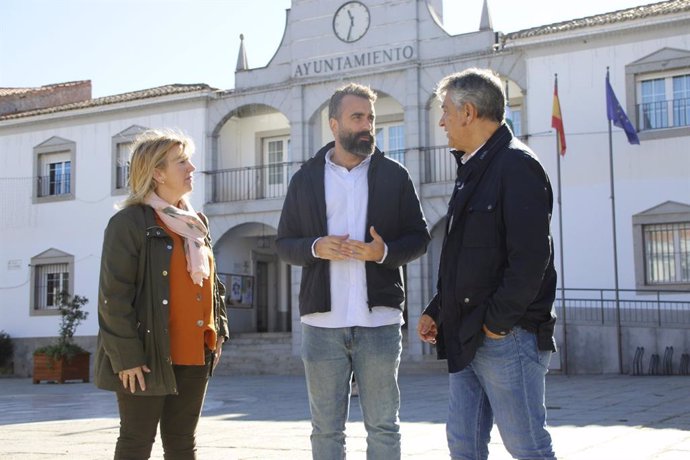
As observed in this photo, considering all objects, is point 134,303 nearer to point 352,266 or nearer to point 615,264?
point 352,266

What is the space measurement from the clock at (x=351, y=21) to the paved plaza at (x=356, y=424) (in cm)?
1057

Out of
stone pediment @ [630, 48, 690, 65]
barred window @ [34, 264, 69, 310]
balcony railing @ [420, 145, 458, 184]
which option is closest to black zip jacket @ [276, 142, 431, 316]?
stone pediment @ [630, 48, 690, 65]

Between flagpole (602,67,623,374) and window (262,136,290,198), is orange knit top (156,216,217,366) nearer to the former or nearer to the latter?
flagpole (602,67,623,374)

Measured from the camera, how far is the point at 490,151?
3.99 m

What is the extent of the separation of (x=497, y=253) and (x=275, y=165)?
22.1 metres

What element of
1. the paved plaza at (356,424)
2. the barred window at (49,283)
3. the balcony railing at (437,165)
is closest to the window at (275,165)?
the balcony railing at (437,165)

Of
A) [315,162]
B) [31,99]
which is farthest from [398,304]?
[31,99]

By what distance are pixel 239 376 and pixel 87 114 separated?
983 centimetres

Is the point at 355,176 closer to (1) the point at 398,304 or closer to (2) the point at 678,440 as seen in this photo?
(1) the point at 398,304

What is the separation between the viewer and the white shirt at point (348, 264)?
178 inches

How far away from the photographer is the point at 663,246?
66.0 ft

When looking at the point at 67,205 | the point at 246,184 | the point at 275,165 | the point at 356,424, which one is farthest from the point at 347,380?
the point at 67,205

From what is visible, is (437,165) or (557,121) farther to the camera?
(437,165)

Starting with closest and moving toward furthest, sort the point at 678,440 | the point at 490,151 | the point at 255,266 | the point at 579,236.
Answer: the point at 490,151 < the point at 678,440 < the point at 579,236 < the point at 255,266
